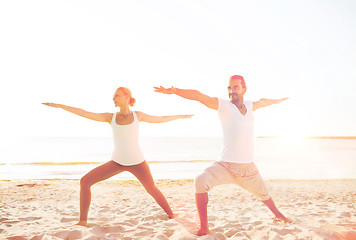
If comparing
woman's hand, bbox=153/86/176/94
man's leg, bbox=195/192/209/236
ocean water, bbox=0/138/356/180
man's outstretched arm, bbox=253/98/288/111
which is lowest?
ocean water, bbox=0/138/356/180

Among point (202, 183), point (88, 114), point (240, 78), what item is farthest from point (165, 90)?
point (88, 114)

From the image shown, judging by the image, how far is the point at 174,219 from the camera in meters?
5.43

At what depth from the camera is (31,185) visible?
417 inches

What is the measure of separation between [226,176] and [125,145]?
1.78 meters

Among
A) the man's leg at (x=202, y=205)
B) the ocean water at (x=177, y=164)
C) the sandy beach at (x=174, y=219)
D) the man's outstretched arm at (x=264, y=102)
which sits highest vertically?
the man's outstretched arm at (x=264, y=102)

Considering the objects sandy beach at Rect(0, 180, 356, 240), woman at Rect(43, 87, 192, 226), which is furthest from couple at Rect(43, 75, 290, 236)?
sandy beach at Rect(0, 180, 356, 240)

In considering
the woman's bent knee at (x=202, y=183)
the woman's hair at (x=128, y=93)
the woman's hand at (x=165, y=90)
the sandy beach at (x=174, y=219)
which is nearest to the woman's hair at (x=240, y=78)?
the woman's hand at (x=165, y=90)

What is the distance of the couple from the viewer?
4.25 meters

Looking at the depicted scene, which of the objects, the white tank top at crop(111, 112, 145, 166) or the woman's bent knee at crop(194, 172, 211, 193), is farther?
the white tank top at crop(111, 112, 145, 166)

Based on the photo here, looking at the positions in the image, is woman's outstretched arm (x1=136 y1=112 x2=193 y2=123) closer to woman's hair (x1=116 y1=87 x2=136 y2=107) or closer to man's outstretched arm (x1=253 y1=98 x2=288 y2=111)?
woman's hair (x1=116 y1=87 x2=136 y2=107)

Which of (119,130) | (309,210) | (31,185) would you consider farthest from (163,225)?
(31,185)

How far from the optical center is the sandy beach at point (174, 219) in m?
4.34

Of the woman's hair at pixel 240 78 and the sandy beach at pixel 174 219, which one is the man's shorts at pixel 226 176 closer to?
the sandy beach at pixel 174 219

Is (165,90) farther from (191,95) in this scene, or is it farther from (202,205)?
(202,205)
